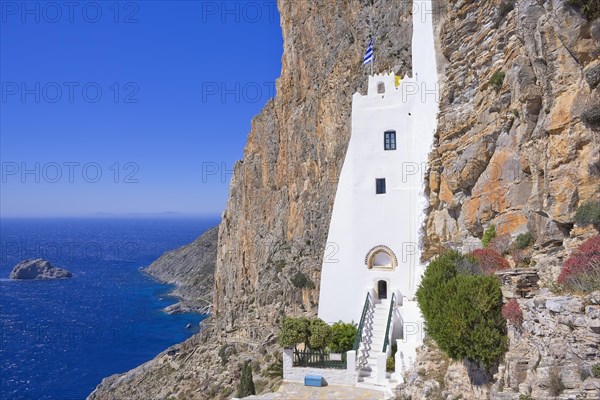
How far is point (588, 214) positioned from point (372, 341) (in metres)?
10.4

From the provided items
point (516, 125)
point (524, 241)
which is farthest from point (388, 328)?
point (516, 125)

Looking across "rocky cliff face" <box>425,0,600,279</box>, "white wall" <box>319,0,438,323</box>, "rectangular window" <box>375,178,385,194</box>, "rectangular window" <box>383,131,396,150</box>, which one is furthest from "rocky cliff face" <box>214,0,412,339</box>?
"rocky cliff face" <box>425,0,600,279</box>

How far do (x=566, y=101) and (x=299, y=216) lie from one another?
1097 inches

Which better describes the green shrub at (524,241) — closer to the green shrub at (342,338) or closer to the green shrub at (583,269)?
the green shrub at (583,269)

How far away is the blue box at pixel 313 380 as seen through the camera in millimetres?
15806

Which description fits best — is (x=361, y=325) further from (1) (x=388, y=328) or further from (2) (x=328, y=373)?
(2) (x=328, y=373)

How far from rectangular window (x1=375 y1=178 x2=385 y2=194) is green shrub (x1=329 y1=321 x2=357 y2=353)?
6285mm

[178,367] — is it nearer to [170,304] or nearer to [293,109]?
[293,109]

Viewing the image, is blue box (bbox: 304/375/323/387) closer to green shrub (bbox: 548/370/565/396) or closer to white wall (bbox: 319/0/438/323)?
white wall (bbox: 319/0/438/323)

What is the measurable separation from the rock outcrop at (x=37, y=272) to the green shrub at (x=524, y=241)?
111 meters

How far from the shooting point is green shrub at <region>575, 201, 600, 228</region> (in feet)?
31.7

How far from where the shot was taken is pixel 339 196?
22516mm

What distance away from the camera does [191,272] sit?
3836 inches

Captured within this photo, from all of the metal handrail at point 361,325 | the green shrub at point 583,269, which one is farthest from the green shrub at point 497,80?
the metal handrail at point 361,325
